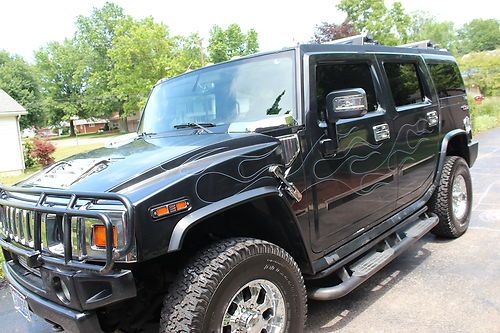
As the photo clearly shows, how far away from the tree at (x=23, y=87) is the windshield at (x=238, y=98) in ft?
190

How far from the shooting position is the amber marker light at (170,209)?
2.08 m

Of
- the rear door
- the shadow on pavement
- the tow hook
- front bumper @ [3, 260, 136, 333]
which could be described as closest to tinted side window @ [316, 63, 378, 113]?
the rear door

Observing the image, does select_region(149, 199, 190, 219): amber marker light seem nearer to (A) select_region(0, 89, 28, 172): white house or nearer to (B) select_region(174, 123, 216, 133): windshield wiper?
(B) select_region(174, 123, 216, 133): windshield wiper

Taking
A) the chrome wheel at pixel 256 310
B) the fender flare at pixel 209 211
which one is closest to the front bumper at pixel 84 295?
the fender flare at pixel 209 211

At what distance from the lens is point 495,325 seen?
121 inches

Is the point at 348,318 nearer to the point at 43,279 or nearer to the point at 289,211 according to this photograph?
the point at 289,211

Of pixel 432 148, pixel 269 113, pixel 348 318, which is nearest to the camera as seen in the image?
pixel 269 113

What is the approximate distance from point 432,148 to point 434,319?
197cm

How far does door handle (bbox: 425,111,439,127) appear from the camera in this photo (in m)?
4.45

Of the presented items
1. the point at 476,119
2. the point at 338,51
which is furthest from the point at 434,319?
the point at 476,119

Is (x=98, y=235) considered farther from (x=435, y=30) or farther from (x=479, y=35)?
(x=479, y=35)

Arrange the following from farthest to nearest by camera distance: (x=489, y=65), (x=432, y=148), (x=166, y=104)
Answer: (x=489, y=65) < (x=432, y=148) < (x=166, y=104)

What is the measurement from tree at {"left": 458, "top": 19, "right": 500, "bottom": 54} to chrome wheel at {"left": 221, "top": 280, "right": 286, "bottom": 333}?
79.0 m

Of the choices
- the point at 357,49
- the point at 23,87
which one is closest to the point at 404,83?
the point at 357,49
